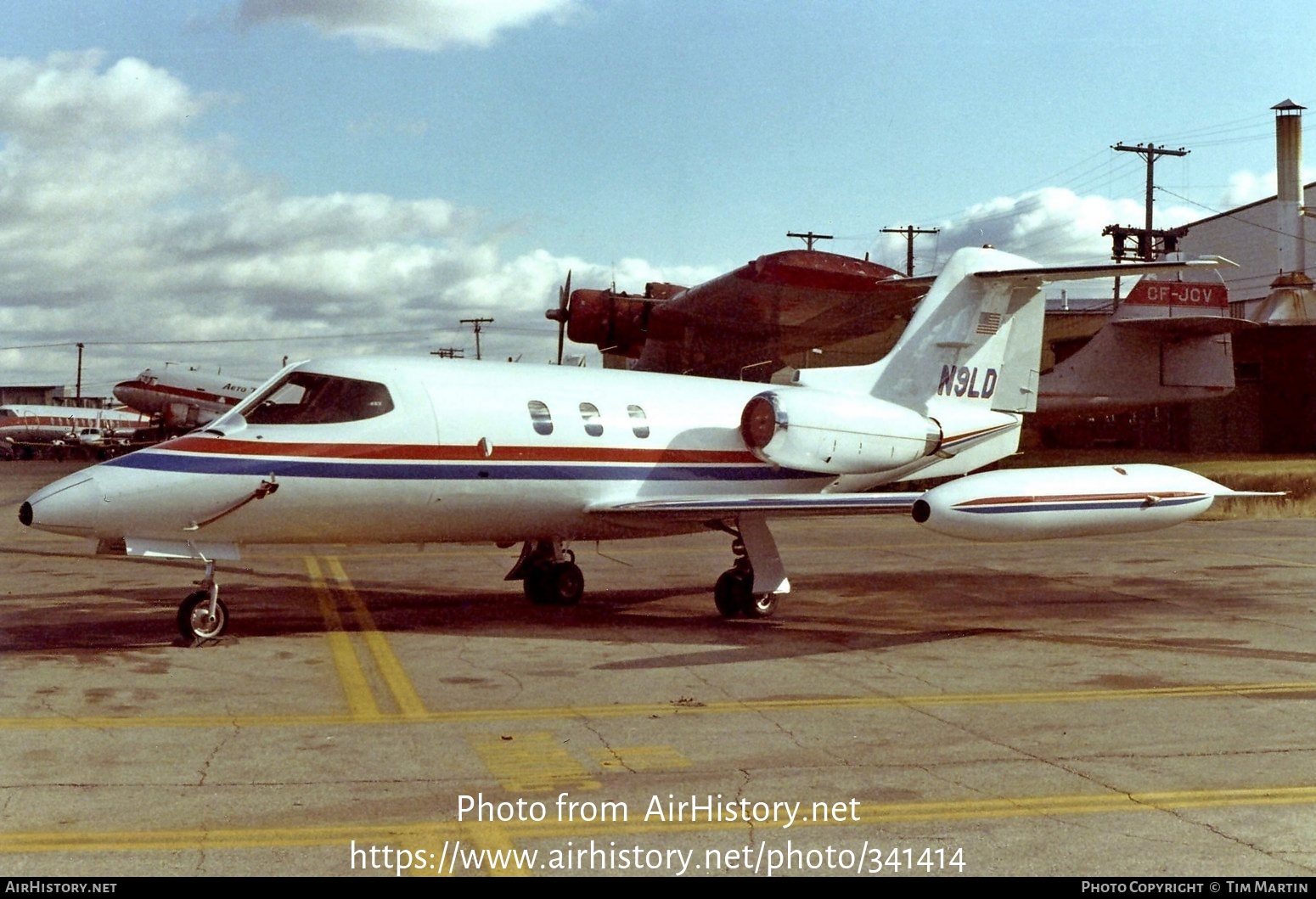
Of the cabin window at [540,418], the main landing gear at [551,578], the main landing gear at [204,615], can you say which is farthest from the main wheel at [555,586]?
the main landing gear at [204,615]

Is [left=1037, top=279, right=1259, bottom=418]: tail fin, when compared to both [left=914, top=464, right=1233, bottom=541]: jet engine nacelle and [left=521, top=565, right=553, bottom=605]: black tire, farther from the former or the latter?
[left=521, top=565, right=553, bottom=605]: black tire

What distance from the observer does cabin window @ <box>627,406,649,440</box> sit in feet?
44.5

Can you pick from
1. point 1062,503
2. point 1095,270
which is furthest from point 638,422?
point 1095,270

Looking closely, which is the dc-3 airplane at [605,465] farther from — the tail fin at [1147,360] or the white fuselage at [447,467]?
the tail fin at [1147,360]

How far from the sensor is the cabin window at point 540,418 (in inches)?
506

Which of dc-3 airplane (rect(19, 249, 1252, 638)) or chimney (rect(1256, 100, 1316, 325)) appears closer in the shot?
dc-3 airplane (rect(19, 249, 1252, 638))

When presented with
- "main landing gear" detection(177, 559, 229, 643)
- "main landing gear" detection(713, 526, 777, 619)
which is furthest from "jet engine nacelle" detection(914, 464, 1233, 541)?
"main landing gear" detection(177, 559, 229, 643)

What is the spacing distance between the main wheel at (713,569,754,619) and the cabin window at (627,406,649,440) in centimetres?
179

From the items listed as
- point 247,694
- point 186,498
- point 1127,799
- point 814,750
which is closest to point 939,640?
point 814,750

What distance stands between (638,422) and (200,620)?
16.4 feet

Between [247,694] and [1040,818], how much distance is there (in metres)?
5.87

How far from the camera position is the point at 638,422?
537 inches

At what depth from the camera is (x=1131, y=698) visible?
912 cm
